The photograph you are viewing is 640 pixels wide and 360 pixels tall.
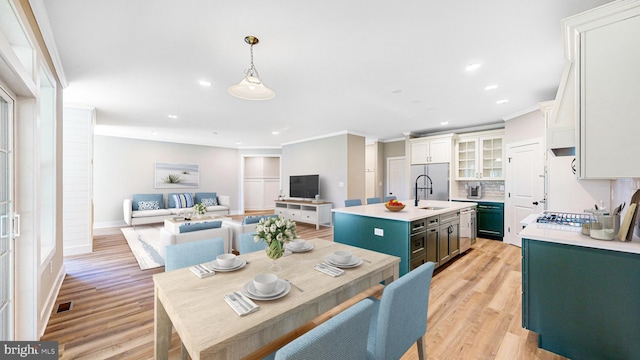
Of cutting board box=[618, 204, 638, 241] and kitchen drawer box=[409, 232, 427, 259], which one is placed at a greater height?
cutting board box=[618, 204, 638, 241]

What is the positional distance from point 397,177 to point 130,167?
792 cm

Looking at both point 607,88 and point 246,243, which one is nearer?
point 607,88

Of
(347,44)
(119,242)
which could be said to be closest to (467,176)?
(347,44)

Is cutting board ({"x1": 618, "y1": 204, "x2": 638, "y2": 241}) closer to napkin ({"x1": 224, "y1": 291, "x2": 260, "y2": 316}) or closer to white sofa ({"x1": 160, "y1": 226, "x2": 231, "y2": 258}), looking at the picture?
napkin ({"x1": 224, "y1": 291, "x2": 260, "y2": 316})

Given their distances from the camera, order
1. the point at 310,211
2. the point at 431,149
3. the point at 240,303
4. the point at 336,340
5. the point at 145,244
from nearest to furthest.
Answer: the point at 336,340, the point at 240,303, the point at 145,244, the point at 431,149, the point at 310,211

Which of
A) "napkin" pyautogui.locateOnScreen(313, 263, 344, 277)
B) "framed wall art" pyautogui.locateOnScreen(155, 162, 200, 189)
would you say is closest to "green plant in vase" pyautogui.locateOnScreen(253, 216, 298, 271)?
"napkin" pyautogui.locateOnScreen(313, 263, 344, 277)

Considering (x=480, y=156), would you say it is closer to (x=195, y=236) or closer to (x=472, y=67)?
(x=472, y=67)

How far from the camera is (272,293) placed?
1177 millimetres

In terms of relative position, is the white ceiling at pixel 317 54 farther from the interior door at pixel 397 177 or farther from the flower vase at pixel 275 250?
the interior door at pixel 397 177

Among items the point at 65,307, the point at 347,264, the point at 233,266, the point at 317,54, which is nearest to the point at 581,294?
the point at 347,264

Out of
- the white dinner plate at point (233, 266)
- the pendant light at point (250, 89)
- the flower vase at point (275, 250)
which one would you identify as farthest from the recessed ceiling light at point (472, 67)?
the white dinner plate at point (233, 266)

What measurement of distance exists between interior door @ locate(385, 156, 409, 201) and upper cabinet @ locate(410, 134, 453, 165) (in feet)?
2.17

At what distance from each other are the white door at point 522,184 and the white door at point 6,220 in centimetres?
587

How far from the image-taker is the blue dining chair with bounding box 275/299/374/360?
69cm
